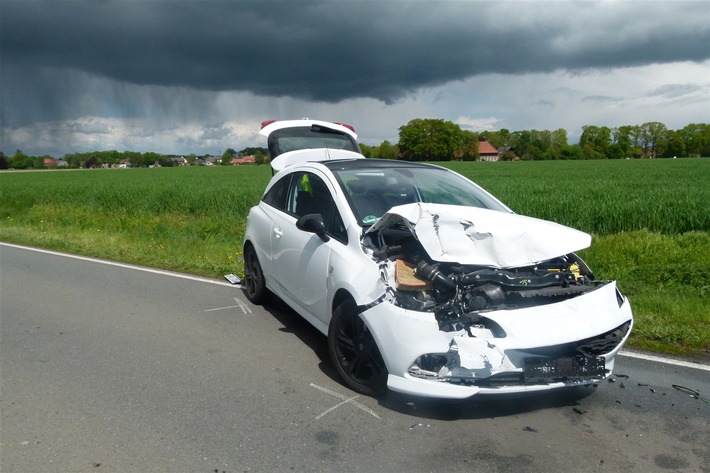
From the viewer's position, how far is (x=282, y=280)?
5.85 m

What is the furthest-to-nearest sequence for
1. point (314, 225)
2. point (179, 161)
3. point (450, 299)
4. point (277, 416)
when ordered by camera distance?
1. point (179, 161)
2. point (314, 225)
3. point (277, 416)
4. point (450, 299)

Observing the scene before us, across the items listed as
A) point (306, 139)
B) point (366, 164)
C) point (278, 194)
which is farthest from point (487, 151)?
point (366, 164)

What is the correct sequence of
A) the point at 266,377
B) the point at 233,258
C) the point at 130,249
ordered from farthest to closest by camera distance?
the point at 130,249 → the point at 233,258 → the point at 266,377

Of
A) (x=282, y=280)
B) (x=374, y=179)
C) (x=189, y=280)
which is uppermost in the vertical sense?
(x=374, y=179)

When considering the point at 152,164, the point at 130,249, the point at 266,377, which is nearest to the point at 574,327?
the point at 266,377

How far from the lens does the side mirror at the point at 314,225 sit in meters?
4.79

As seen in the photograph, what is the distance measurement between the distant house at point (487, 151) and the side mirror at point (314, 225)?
419ft

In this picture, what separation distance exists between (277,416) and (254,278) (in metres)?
3.11

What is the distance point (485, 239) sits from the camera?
13.2 feet

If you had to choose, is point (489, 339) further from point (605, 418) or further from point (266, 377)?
point (266, 377)

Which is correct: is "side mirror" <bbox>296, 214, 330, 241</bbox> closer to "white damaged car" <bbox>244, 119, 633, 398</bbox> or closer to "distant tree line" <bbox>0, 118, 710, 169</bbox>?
"white damaged car" <bbox>244, 119, 633, 398</bbox>

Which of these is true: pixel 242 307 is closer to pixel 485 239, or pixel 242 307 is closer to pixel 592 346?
pixel 485 239

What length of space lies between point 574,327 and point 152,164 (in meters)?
101

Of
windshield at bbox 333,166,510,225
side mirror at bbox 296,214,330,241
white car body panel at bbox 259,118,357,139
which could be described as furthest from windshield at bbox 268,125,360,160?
side mirror at bbox 296,214,330,241
